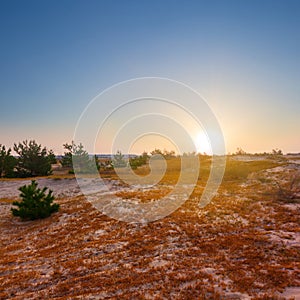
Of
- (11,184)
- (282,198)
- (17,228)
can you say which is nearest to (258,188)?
(282,198)

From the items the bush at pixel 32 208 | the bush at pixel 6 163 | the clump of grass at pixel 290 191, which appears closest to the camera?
the clump of grass at pixel 290 191

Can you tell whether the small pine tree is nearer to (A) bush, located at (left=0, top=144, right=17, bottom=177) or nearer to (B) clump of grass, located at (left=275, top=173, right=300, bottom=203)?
(A) bush, located at (left=0, top=144, right=17, bottom=177)

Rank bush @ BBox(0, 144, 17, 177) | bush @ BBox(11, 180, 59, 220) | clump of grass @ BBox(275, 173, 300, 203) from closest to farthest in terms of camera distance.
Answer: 1. clump of grass @ BBox(275, 173, 300, 203)
2. bush @ BBox(11, 180, 59, 220)
3. bush @ BBox(0, 144, 17, 177)

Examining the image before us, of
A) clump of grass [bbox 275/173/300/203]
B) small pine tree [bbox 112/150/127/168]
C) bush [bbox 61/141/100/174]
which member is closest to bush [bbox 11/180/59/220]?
clump of grass [bbox 275/173/300/203]

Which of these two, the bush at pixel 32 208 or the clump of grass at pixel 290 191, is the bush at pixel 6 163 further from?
the clump of grass at pixel 290 191

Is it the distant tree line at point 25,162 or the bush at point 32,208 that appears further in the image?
the distant tree line at point 25,162

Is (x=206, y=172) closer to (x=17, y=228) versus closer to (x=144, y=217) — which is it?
(x=144, y=217)

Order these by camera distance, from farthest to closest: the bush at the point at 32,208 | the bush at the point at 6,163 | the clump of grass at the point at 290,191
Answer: the bush at the point at 6,163, the bush at the point at 32,208, the clump of grass at the point at 290,191

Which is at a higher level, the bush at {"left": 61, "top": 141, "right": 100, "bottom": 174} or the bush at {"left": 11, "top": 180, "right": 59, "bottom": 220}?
the bush at {"left": 61, "top": 141, "right": 100, "bottom": 174}

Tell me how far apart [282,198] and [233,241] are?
8.57 m

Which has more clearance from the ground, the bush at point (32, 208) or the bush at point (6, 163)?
the bush at point (6, 163)

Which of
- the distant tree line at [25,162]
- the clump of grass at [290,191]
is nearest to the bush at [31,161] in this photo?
the distant tree line at [25,162]

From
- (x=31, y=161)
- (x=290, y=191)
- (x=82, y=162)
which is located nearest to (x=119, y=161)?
(x=82, y=162)

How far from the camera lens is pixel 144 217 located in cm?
1352
